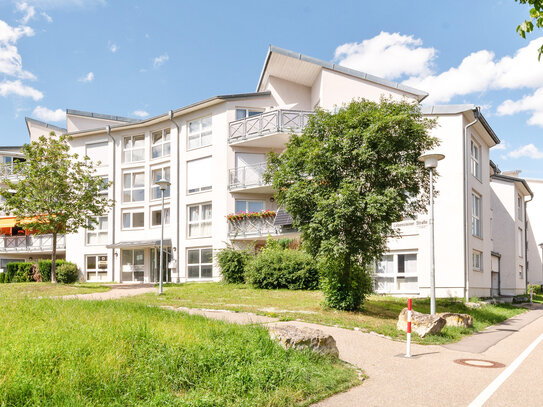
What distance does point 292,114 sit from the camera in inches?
1086

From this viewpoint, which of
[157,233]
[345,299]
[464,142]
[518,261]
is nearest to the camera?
[345,299]

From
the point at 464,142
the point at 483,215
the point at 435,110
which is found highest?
the point at 435,110

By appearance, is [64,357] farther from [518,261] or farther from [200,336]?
[518,261]

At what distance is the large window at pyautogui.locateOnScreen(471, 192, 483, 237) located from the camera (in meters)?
25.5

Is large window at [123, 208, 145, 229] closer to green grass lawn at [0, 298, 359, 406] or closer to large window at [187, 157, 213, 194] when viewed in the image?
large window at [187, 157, 213, 194]

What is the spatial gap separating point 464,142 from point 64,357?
21.4 m

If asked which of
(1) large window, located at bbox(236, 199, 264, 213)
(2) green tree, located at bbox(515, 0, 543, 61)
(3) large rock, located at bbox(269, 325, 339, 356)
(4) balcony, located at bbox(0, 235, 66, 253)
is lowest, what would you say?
(3) large rock, located at bbox(269, 325, 339, 356)

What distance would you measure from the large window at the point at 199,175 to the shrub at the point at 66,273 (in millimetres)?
8167

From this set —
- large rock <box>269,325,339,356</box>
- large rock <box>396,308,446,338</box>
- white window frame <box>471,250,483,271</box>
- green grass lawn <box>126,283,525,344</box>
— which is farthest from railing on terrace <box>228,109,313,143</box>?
large rock <box>269,325,339,356</box>

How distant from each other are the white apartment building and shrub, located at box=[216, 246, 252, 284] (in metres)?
2.64

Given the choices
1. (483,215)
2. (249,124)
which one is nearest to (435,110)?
(483,215)

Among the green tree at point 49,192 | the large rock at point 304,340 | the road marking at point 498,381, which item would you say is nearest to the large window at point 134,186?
the green tree at point 49,192

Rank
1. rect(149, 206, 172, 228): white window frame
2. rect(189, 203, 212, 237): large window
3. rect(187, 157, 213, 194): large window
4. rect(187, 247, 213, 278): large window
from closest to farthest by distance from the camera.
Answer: rect(187, 247, 213, 278): large window
rect(189, 203, 212, 237): large window
rect(187, 157, 213, 194): large window
rect(149, 206, 172, 228): white window frame

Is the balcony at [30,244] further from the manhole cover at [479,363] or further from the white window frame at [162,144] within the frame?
the manhole cover at [479,363]
